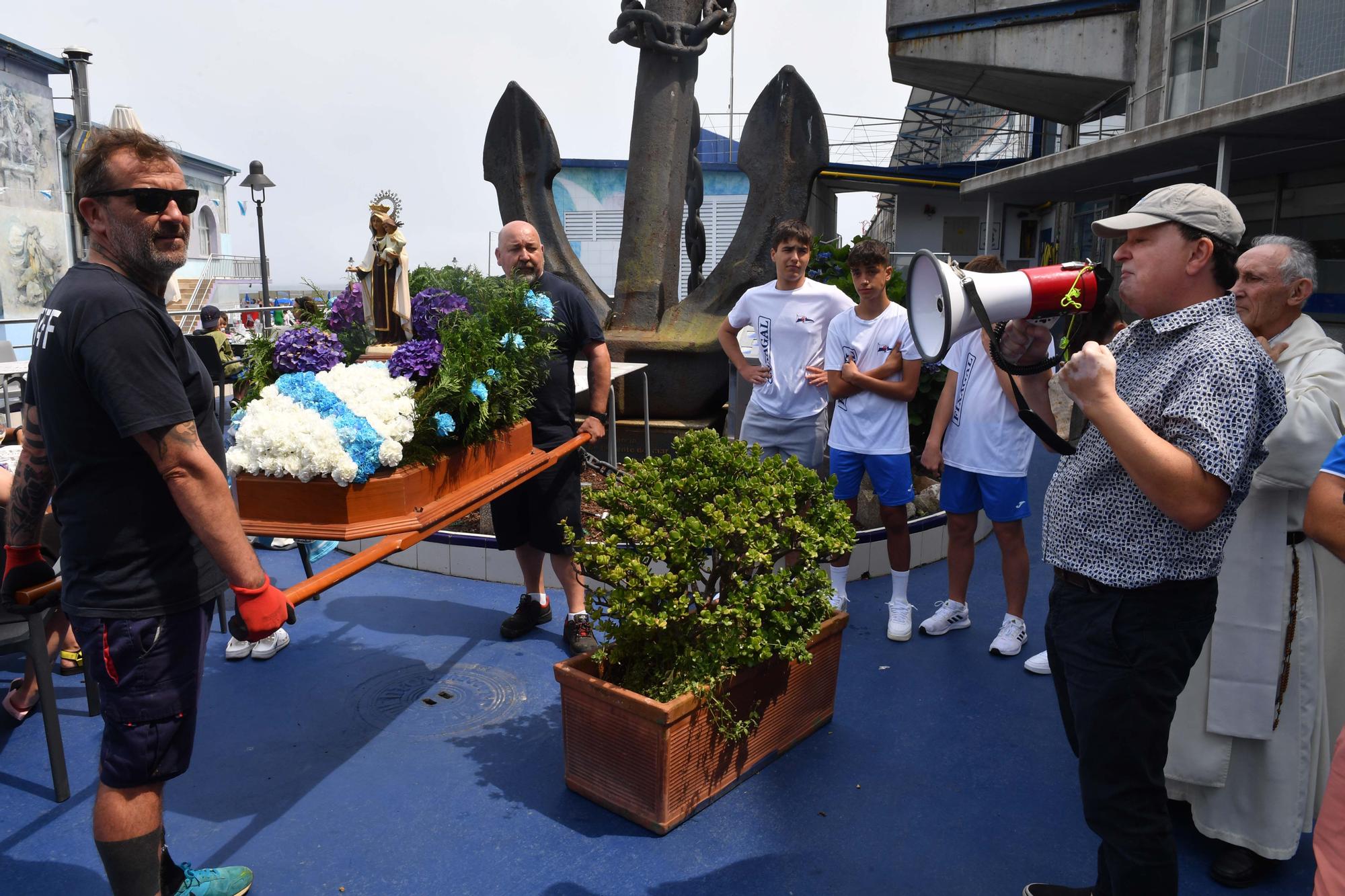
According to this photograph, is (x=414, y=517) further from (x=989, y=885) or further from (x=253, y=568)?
(x=989, y=885)

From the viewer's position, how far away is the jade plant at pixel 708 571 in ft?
8.63

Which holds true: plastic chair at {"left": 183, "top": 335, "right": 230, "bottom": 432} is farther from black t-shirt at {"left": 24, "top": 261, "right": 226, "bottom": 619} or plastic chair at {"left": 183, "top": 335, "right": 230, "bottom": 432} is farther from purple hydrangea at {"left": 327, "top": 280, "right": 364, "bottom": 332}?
black t-shirt at {"left": 24, "top": 261, "right": 226, "bottom": 619}

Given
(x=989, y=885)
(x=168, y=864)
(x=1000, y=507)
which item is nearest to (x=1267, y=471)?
(x=989, y=885)

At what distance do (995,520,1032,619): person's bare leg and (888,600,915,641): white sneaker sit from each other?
0.43 meters

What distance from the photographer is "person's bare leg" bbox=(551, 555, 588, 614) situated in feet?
12.9

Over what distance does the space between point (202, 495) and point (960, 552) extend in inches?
123

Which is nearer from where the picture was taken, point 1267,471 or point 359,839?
point 1267,471

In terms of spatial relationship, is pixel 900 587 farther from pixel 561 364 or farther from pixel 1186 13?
pixel 1186 13

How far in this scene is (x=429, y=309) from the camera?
9.87 feet

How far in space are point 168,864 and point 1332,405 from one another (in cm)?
314

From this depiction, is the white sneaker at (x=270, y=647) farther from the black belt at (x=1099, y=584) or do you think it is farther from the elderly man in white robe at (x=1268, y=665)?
the elderly man in white robe at (x=1268, y=665)

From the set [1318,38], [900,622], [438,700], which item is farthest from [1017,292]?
[1318,38]

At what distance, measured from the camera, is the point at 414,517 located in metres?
2.52

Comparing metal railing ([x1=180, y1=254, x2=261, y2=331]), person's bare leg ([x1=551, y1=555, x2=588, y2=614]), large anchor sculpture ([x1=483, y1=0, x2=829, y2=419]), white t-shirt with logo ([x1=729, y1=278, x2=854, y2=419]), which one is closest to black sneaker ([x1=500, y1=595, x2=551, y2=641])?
person's bare leg ([x1=551, y1=555, x2=588, y2=614])
